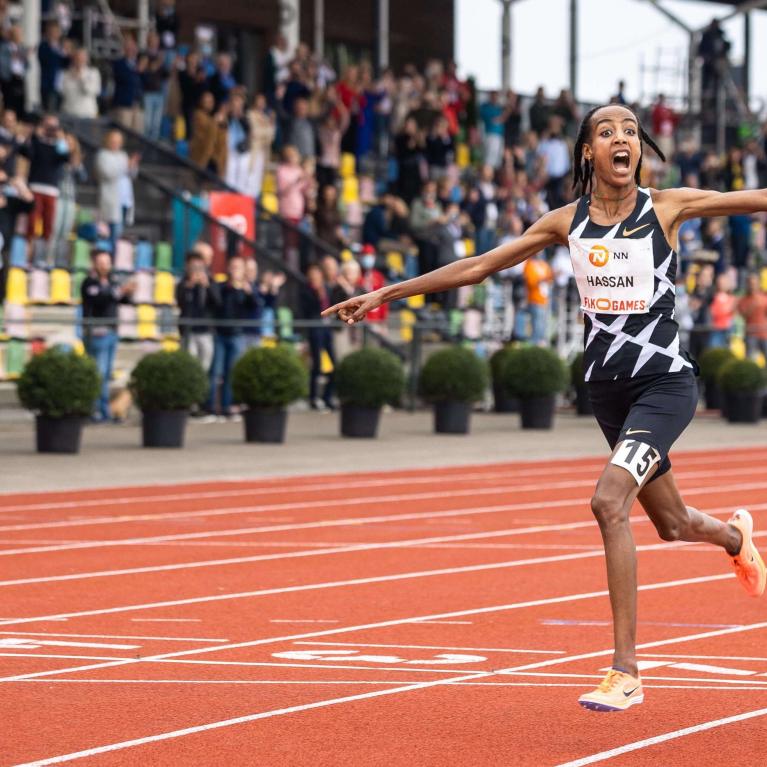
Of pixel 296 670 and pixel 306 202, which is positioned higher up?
pixel 306 202

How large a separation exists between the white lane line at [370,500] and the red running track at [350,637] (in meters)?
0.06

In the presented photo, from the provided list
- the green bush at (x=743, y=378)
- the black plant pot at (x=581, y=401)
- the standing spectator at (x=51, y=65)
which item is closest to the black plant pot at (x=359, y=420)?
the black plant pot at (x=581, y=401)

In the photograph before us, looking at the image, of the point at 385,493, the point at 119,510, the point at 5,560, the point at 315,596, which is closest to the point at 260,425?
the point at 385,493

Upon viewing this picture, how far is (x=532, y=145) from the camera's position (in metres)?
33.9

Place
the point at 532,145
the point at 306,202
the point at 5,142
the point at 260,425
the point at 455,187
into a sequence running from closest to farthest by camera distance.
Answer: the point at 260,425, the point at 5,142, the point at 306,202, the point at 455,187, the point at 532,145

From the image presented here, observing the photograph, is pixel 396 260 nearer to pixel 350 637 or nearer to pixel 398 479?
pixel 398 479

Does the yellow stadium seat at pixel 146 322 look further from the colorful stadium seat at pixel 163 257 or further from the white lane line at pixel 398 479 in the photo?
the white lane line at pixel 398 479

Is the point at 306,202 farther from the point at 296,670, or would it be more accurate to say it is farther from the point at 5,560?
the point at 296,670

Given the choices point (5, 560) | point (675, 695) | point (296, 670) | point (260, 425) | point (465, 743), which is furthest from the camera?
point (260, 425)

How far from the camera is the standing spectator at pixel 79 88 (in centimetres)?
2642

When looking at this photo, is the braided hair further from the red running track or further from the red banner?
the red banner

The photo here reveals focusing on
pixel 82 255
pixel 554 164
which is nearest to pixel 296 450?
pixel 82 255

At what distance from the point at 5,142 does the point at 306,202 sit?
6.17m

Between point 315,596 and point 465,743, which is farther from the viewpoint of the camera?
point 315,596
